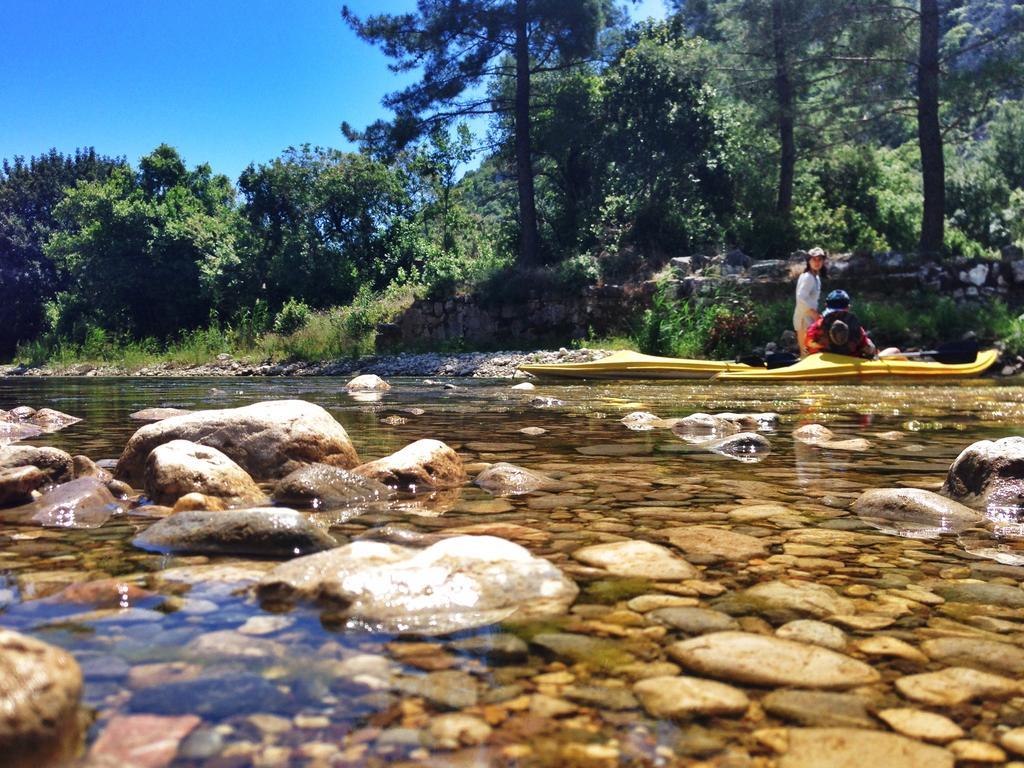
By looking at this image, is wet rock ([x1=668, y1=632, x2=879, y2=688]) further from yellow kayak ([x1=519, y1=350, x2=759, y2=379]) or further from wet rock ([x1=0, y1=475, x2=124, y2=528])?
yellow kayak ([x1=519, y1=350, x2=759, y2=379])

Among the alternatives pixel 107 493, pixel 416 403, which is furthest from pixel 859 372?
pixel 107 493

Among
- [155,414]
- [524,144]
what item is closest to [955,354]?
[155,414]

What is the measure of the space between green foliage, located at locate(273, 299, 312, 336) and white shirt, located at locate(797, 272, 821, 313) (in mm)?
17713

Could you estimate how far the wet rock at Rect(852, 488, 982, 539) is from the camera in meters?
2.77

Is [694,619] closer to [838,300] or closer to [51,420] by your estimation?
[51,420]

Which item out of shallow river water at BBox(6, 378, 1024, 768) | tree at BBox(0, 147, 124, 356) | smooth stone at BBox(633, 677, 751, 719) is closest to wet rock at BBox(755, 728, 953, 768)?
shallow river water at BBox(6, 378, 1024, 768)

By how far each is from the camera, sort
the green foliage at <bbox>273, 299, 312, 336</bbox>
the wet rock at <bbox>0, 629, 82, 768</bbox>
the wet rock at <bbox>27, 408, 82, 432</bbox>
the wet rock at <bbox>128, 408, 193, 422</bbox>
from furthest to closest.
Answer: the green foliage at <bbox>273, 299, 312, 336</bbox> → the wet rock at <bbox>128, 408, 193, 422</bbox> → the wet rock at <bbox>27, 408, 82, 432</bbox> → the wet rock at <bbox>0, 629, 82, 768</bbox>

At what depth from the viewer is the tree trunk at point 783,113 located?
17812mm

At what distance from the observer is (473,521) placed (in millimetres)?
2855

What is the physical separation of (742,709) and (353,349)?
21527 millimetres

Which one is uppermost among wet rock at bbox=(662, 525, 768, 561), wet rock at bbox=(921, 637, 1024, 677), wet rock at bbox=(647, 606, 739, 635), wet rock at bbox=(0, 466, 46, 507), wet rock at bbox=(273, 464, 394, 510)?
wet rock at bbox=(0, 466, 46, 507)

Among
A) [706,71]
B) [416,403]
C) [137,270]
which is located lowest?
[416,403]

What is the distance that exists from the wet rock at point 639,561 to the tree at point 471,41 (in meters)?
19.8

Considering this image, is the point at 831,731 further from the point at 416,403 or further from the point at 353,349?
the point at 353,349
